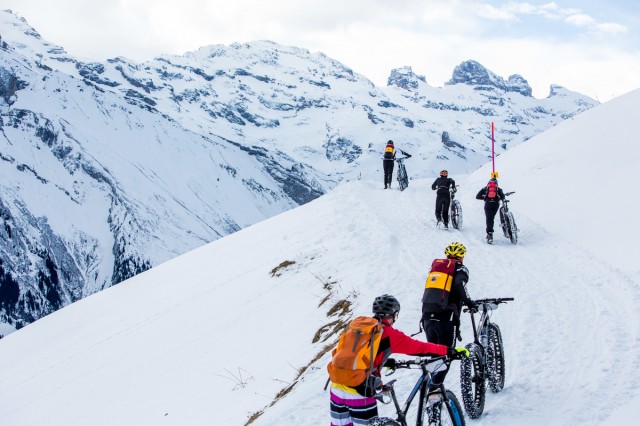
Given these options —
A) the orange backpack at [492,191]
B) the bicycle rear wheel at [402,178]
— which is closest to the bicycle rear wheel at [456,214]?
the orange backpack at [492,191]

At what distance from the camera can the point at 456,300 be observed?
741cm

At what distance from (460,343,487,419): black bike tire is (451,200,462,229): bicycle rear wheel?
12584 mm

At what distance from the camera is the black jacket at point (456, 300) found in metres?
7.27

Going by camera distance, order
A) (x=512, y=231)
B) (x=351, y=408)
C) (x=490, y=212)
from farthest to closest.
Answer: (x=490, y=212), (x=512, y=231), (x=351, y=408)

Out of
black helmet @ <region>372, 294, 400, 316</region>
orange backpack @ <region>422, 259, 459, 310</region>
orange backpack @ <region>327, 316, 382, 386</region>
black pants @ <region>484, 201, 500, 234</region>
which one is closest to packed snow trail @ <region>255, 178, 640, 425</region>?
black pants @ <region>484, 201, 500, 234</region>

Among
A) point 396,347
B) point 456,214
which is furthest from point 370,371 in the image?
point 456,214

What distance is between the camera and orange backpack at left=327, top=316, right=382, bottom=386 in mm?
5441

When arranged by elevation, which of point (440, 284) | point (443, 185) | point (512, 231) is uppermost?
point (443, 185)

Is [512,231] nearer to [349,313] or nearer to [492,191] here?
[492,191]

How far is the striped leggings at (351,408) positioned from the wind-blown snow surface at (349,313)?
102 inches

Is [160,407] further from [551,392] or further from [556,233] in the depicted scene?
[556,233]

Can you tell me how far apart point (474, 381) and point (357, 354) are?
275 centimetres

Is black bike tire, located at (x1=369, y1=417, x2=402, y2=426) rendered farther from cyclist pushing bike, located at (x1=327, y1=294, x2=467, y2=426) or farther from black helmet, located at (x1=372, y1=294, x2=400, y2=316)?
black helmet, located at (x1=372, y1=294, x2=400, y2=316)

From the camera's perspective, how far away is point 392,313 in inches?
230
